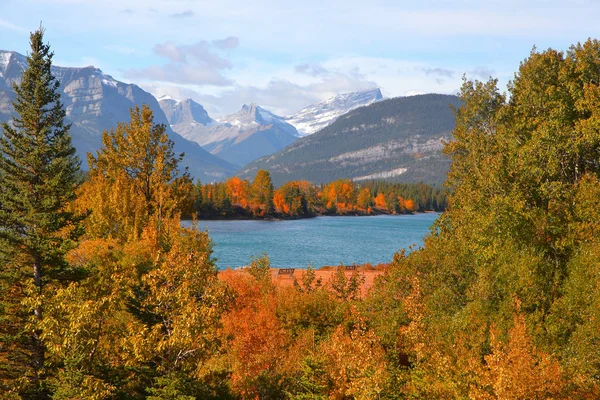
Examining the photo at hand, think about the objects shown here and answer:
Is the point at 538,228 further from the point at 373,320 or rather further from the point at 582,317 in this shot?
the point at 373,320

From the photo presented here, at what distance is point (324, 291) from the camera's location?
37.4 metres

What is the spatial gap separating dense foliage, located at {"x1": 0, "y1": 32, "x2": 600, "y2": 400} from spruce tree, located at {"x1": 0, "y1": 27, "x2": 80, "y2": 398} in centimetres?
11

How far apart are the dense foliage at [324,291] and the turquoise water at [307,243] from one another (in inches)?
1214

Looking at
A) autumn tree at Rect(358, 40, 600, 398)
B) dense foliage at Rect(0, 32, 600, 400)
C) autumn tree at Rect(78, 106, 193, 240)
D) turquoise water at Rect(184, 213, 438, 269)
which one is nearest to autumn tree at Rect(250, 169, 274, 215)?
turquoise water at Rect(184, 213, 438, 269)

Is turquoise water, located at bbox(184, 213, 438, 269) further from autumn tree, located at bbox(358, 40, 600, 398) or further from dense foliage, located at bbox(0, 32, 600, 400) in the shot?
autumn tree, located at bbox(358, 40, 600, 398)

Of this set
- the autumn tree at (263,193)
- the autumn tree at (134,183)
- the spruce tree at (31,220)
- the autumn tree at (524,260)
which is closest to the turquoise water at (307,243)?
the autumn tree at (134,183)

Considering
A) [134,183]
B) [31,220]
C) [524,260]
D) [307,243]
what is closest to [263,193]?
[307,243]

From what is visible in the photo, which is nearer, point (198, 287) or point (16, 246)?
point (198, 287)

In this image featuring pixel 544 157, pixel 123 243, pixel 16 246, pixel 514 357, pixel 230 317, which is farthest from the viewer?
pixel 123 243

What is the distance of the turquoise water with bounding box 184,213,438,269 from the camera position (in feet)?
291

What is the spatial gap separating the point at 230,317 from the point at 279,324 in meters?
3.28

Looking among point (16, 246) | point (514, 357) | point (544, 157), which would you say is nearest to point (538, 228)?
point (544, 157)

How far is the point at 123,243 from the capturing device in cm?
3631

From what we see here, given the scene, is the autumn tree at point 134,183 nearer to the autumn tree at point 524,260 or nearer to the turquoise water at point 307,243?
the autumn tree at point 524,260
